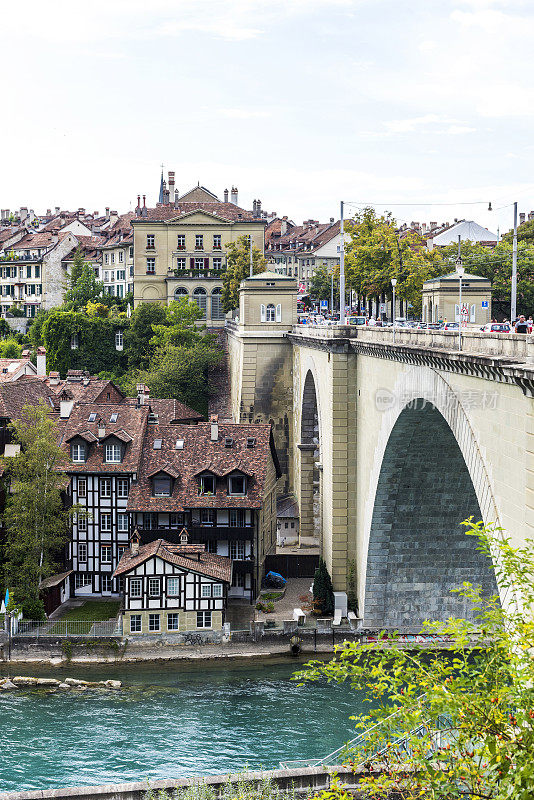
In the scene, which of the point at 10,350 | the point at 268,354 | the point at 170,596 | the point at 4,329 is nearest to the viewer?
the point at 170,596

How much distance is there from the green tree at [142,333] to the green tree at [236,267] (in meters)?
5.56

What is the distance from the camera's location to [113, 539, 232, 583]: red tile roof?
42.0 m

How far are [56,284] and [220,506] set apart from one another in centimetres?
7307

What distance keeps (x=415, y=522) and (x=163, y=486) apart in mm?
12406

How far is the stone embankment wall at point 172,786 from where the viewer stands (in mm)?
26547

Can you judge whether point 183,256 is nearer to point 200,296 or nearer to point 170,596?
point 200,296

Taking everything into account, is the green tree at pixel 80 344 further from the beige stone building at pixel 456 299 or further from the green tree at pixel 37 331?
the beige stone building at pixel 456 299

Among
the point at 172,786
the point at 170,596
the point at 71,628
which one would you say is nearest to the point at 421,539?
the point at 170,596

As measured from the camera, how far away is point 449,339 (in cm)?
2762

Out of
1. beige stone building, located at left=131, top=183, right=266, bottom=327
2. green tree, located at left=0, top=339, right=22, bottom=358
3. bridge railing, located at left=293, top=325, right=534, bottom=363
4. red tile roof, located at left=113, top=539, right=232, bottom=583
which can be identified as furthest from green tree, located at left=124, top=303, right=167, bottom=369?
bridge railing, located at left=293, top=325, right=534, bottom=363

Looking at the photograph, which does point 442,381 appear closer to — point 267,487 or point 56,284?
point 267,487

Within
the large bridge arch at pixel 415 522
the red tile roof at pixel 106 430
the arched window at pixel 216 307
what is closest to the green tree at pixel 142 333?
the arched window at pixel 216 307

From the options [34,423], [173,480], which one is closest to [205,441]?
[173,480]

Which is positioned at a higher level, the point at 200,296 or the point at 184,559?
the point at 200,296
